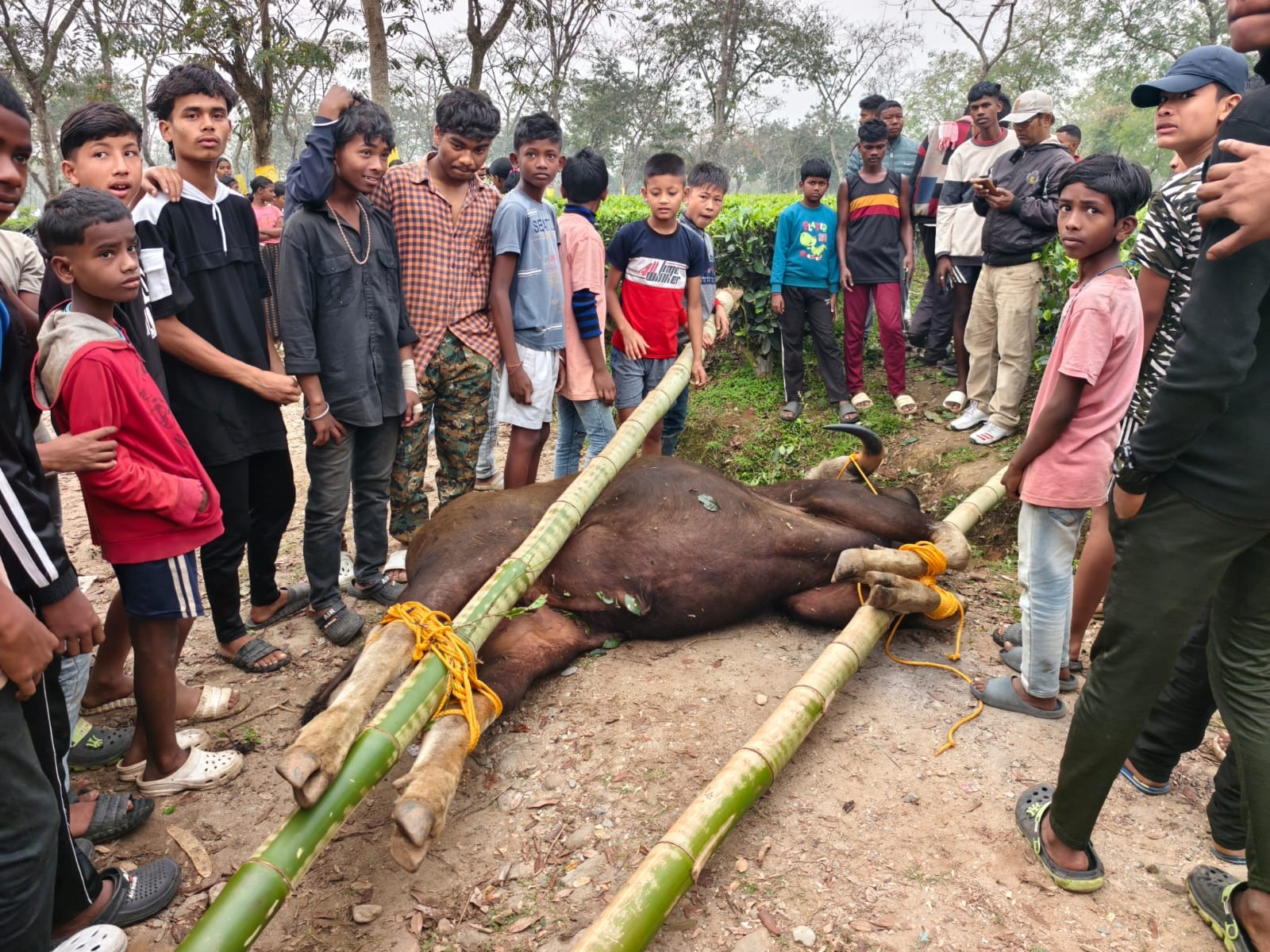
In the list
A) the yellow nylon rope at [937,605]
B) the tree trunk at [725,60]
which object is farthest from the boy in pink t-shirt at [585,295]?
the tree trunk at [725,60]

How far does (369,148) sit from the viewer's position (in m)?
3.58

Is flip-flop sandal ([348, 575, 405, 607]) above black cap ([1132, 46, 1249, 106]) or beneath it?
beneath

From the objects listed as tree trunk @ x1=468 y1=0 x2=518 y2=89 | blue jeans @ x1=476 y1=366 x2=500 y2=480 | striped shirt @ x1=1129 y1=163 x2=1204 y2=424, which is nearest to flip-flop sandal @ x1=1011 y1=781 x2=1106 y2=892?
striped shirt @ x1=1129 y1=163 x2=1204 y2=424

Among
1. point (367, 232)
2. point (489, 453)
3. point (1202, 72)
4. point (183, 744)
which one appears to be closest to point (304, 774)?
point (183, 744)

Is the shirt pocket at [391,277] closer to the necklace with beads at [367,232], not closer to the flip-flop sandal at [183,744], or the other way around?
the necklace with beads at [367,232]

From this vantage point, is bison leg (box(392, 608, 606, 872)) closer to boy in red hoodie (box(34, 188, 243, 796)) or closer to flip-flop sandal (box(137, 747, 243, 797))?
flip-flop sandal (box(137, 747, 243, 797))

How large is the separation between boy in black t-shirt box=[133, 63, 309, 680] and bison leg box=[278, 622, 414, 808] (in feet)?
4.12

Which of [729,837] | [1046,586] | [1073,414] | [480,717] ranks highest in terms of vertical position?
[1073,414]

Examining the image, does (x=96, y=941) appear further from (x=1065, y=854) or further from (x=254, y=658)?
(x=1065, y=854)

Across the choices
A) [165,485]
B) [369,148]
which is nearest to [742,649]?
[165,485]

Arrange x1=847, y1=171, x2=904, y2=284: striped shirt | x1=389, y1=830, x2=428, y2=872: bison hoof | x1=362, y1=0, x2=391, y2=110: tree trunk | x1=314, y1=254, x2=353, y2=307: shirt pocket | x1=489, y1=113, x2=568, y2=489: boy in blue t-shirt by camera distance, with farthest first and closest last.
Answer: x1=362, y1=0, x2=391, y2=110: tree trunk → x1=847, y1=171, x2=904, y2=284: striped shirt → x1=489, y1=113, x2=568, y2=489: boy in blue t-shirt → x1=314, y1=254, x2=353, y2=307: shirt pocket → x1=389, y1=830, x2=428, y2=872: bison hoof

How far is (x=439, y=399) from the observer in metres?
4.43

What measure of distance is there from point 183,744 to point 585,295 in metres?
3.24

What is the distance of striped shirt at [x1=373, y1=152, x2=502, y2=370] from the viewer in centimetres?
410
